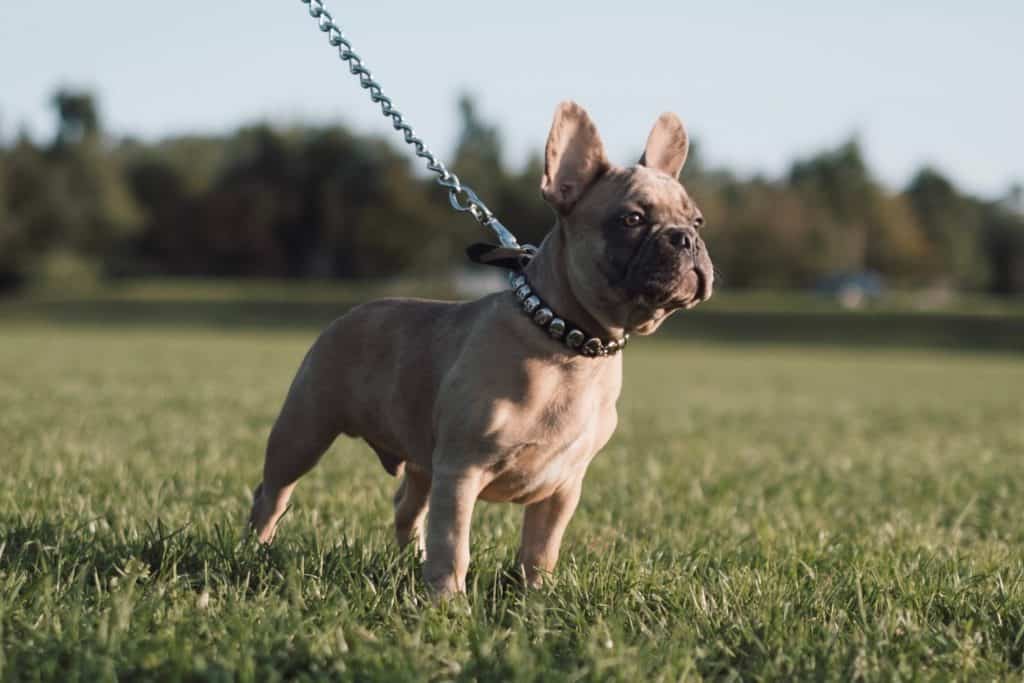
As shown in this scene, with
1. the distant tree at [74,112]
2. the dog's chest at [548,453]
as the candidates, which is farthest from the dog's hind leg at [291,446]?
the distant tree at [74,112]

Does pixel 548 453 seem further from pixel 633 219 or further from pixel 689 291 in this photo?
pixel 633 219

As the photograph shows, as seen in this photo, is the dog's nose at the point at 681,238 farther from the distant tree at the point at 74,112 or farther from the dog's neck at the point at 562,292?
the distant tree at the point at 74,112

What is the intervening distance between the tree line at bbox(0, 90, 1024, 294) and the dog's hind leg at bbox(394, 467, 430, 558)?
184ft

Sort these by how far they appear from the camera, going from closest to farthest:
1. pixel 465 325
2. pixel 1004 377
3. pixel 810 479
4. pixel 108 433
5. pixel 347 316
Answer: pixel 465 325, pixel 347 316, pixel 810 479, pixel 108 433, pixel 1004 377

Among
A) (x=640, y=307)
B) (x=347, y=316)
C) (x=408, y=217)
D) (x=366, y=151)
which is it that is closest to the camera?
(x=640, y=307)

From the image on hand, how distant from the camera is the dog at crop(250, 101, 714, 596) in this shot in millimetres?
3330

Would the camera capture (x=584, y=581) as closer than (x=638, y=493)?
Yes

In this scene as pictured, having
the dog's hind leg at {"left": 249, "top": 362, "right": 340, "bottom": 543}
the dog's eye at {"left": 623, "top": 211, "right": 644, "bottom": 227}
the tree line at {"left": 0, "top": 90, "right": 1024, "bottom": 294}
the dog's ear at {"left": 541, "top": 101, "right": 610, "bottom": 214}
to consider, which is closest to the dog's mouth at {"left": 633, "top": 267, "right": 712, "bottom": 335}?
the dog's eye at {"left": 623, "top": 211, "right": 644, "bottom": 227}

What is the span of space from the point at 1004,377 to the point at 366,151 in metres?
58.6

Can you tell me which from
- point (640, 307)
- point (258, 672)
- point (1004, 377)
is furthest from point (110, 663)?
point (1004, 377)

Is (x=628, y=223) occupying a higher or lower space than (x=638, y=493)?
higher

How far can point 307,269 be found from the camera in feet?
269

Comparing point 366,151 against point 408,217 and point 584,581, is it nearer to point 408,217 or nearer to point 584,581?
point 408,217

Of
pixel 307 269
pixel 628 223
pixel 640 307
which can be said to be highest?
pixel 628 223
